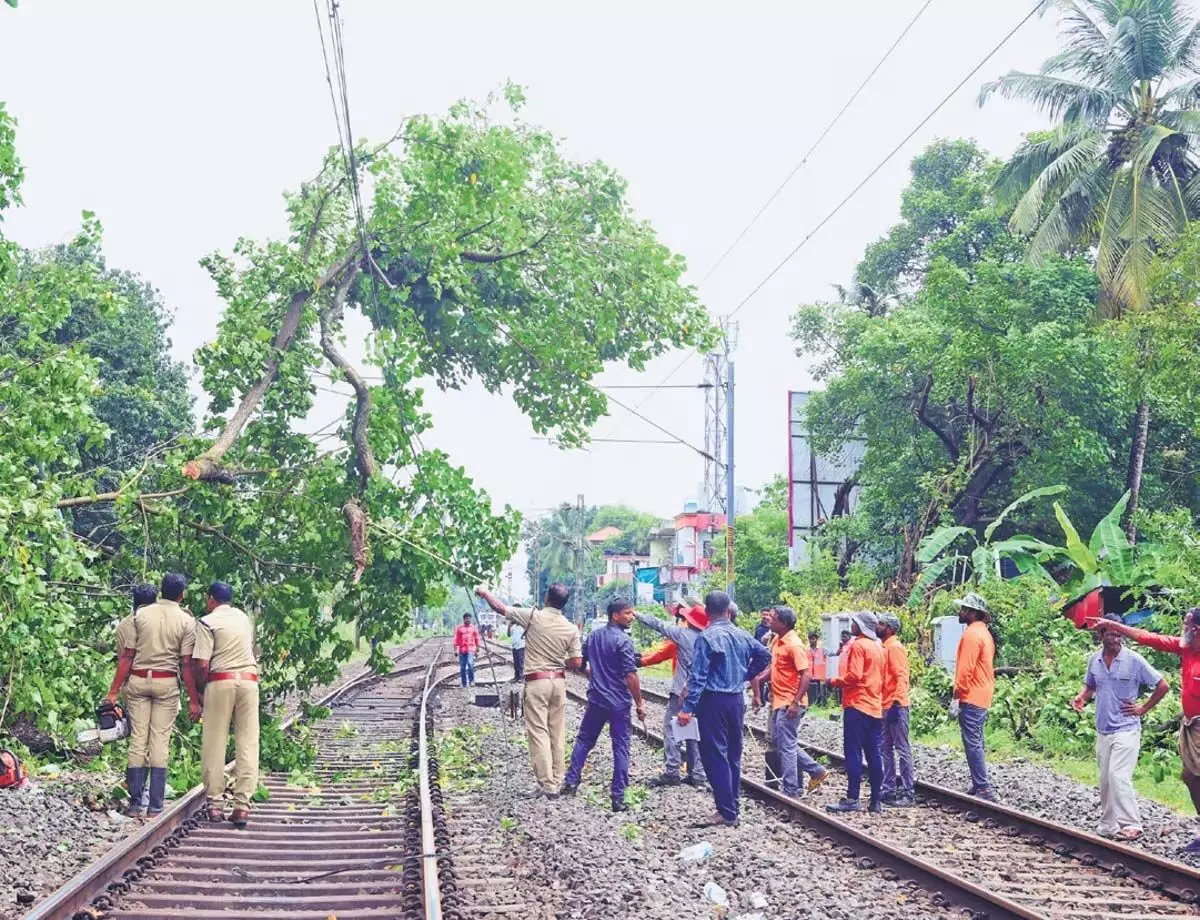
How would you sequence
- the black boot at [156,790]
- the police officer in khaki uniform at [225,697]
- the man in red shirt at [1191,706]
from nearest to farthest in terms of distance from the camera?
the man in red shirt at [1191,706] < the police officer in khaki uniform at [225,697] < the black boot at [156,790]

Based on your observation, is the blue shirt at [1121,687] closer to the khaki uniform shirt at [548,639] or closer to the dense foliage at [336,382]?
the khaki uniform shirt at [548,639]

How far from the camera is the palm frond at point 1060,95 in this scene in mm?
26547

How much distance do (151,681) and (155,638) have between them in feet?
1.13

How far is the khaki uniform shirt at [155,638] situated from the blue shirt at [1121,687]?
7.11 meters

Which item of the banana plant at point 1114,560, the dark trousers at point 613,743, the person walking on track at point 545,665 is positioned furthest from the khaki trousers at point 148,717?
the banana plant at point 1114,560

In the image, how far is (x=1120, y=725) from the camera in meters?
9.36

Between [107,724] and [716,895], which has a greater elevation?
[107,724]

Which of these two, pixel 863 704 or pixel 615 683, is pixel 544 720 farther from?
pixel 863 704

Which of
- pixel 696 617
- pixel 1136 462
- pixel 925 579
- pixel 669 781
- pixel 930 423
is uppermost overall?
pixel 930 423

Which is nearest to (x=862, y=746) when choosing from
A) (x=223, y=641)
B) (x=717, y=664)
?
(x=717, y=664)

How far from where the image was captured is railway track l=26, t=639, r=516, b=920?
680cm

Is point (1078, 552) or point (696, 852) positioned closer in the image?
point (696, 852)

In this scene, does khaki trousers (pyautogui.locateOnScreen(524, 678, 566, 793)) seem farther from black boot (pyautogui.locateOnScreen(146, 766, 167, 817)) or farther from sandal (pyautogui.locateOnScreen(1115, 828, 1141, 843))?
sandal (pyautogui.locateOnScreen(1115, 828, 1141, 843))

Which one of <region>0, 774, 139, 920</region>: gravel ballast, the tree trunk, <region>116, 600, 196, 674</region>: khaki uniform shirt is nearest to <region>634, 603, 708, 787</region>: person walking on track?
<region>116, 600, 196, 674</region>: khaki uniform shirt
